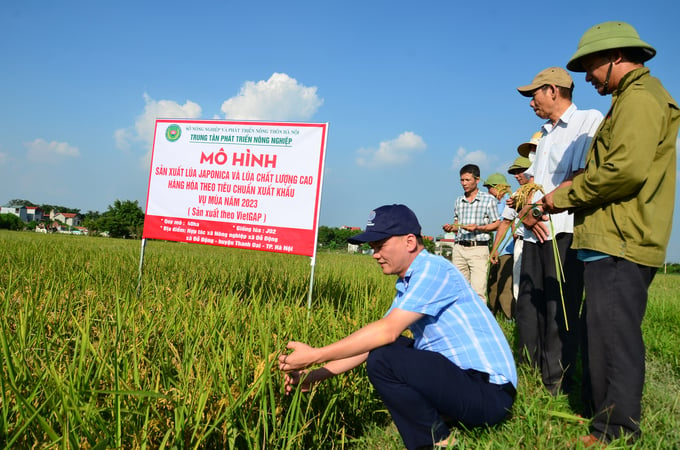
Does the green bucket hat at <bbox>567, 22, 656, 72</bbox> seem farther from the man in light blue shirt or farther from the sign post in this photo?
the sign post

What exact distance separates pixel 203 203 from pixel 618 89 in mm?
3552

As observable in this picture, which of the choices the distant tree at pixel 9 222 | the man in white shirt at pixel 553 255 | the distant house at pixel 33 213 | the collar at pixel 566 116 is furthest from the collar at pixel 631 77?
the distant house at pixel 33 213

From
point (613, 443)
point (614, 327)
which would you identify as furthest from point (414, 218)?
point (613, 443)

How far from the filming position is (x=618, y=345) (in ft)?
6.64

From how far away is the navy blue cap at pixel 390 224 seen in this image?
2.02 metres

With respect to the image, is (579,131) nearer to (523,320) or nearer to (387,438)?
(523,320)

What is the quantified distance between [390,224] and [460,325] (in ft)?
1.73

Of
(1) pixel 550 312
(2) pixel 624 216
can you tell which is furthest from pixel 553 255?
(2) pixel 624 216

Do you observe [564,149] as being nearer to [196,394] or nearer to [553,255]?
[553,255]

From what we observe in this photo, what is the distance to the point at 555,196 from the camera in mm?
2268

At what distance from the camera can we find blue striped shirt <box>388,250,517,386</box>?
6.46 ft

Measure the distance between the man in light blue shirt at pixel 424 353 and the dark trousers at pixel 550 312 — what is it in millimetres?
911

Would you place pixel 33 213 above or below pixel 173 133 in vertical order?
above

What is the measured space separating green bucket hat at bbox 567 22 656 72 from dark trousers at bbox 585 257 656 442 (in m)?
0.93
